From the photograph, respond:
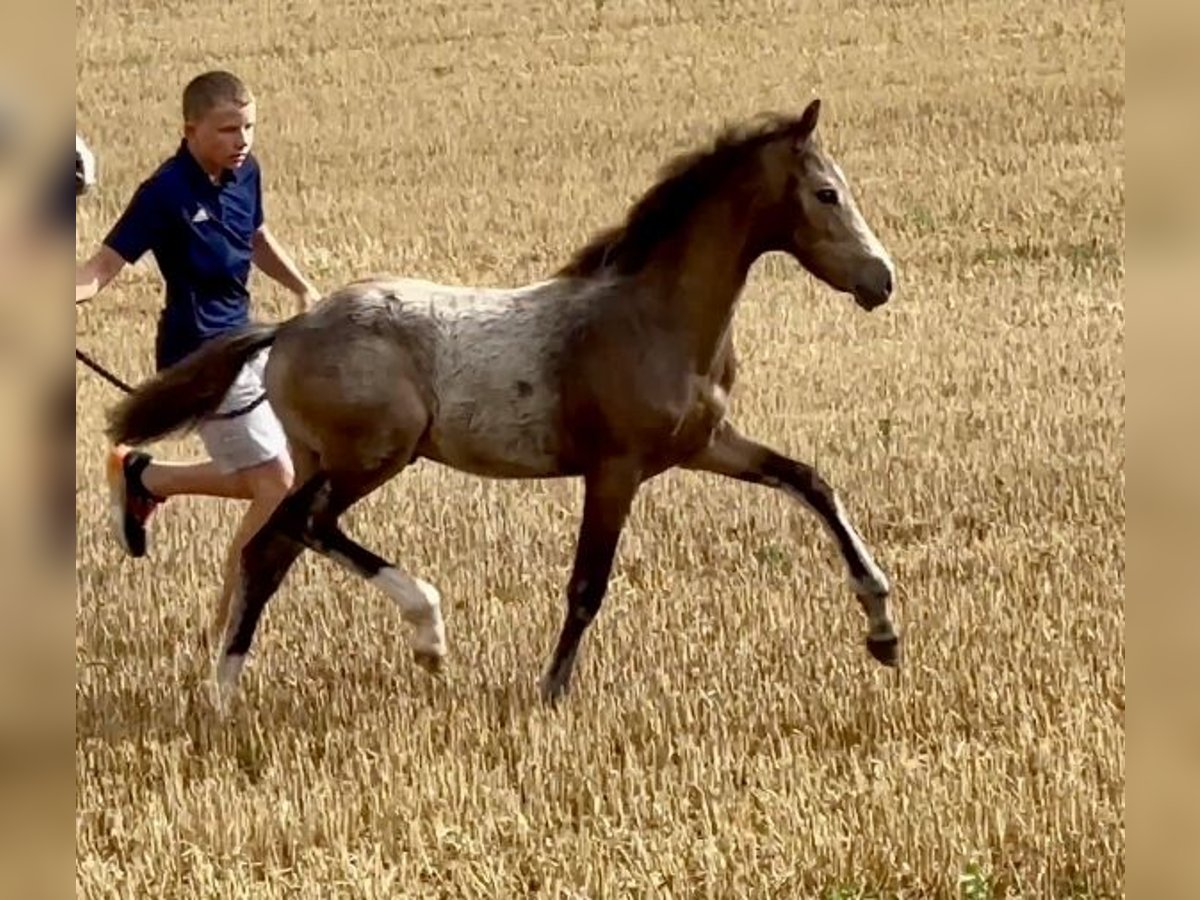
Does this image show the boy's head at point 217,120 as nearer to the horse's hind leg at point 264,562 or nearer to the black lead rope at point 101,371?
the black lead rope at point 101,371

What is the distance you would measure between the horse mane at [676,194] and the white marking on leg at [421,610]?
3.77ft

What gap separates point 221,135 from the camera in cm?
672

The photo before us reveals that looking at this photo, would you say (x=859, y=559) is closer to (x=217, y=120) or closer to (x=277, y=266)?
(x=277, y=266)

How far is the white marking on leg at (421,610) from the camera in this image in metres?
6.34

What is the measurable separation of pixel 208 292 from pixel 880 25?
2248 centimetres

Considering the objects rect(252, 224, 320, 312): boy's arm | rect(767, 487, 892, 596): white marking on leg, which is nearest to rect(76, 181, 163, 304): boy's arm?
rect(252, 224, 320, 312): boy's arm

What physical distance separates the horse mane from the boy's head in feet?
3.90

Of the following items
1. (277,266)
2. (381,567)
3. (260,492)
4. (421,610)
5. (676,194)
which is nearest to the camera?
(421,610)

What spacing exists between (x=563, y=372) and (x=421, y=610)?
0.86 meters

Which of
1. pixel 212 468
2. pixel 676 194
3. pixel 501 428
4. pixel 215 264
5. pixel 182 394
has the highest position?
pixel 676 194

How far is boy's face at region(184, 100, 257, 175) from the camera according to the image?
6.69 meters

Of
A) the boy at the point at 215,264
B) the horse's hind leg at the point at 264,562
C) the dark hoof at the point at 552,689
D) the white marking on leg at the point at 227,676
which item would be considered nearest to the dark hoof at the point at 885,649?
the dark hoof at the point at 552,689

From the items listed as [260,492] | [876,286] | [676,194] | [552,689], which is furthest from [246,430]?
[876,286]

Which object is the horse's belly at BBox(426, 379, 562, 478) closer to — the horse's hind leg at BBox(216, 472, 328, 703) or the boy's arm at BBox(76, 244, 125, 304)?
the horse's hind leg at BBox(216, 472, 328, 703)
